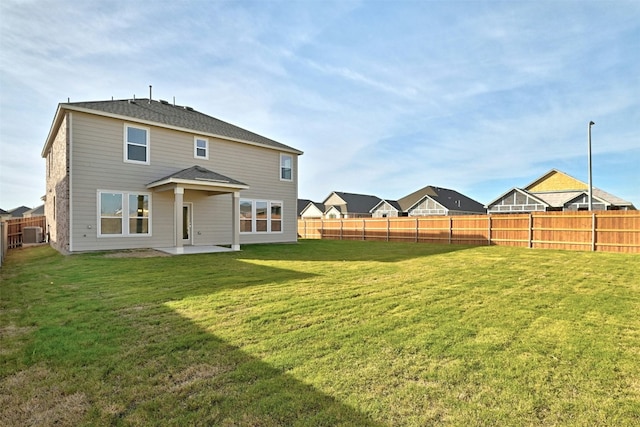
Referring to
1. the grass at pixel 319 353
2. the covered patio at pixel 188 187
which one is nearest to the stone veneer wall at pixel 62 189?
the covered patio at pixel 188 187

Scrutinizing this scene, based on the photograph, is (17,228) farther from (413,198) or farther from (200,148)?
(413,198)

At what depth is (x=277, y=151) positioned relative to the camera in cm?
1797

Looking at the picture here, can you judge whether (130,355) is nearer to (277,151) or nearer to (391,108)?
(277,151)

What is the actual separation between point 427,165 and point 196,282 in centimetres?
3466

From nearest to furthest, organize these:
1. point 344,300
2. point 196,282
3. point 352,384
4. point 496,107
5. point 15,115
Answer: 1. point 352,384
2. point 344,300
3. point 196,282
4. point 15,115
5. point 496,107

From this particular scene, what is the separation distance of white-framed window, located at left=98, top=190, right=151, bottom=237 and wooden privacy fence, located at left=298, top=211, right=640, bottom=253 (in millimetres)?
14095

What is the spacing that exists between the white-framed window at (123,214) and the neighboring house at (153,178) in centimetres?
3

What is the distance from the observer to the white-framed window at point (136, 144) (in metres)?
13.1

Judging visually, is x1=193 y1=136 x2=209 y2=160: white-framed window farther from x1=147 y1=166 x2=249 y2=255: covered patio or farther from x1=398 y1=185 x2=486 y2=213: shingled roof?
x1=398 y1=185 x2=486 y2=213: shingled roof

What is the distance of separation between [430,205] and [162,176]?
122ft

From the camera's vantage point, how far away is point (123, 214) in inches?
510

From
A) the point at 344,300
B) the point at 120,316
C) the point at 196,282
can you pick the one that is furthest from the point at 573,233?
the point at 120,316

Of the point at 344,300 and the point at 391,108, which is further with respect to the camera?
the point at 391,108

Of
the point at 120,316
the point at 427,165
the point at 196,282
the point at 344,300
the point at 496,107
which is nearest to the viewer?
the point at 120,316
